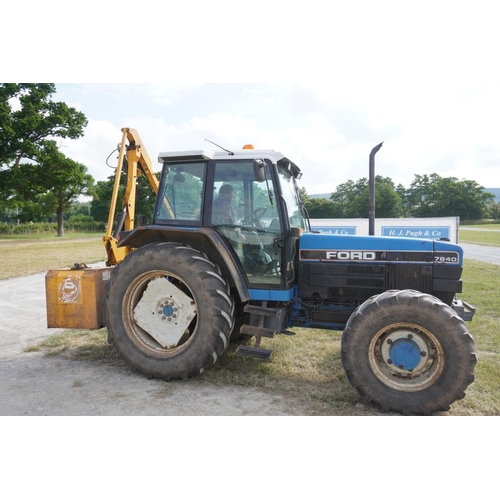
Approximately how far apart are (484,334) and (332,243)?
3316 mm

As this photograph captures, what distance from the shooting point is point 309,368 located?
16.2 feet

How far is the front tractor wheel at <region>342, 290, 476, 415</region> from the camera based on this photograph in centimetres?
367

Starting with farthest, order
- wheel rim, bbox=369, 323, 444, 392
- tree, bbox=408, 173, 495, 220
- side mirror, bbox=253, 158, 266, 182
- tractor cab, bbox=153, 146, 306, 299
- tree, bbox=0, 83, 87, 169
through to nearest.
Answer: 1. tree, bbox=408, 173, 495, 220
2. tree, bbox=0, 83, 87, 169
3. tractor cab, bbox=153, 146, 306, 299
4. side mirror, bbox=253, 158, 266, 182
5. wheel rim, bbox=369, 323, 444, 392

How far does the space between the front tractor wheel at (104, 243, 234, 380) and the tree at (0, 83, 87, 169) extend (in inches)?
1000

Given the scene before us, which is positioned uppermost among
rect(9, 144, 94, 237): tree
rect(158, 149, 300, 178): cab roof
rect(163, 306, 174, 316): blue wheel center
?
rect(9, 144, 94, 237): tree

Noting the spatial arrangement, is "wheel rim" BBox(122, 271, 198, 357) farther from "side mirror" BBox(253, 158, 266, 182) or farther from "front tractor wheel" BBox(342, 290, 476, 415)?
"front tractor wheel" BBox(342, 290, 476, 415)

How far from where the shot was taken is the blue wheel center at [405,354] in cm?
383

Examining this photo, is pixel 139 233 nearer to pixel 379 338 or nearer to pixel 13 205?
pixel 379 338

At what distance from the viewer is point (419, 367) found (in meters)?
3.84

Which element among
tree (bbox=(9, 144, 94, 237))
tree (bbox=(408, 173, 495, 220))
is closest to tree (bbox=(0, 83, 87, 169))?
tree (bbox=(9, 144, 94, 237))

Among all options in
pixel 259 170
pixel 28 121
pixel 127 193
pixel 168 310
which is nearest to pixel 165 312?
pixel 168 310

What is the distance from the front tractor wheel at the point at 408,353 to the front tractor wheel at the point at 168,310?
138cm

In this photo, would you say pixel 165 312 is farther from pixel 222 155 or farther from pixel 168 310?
pixel 222 155

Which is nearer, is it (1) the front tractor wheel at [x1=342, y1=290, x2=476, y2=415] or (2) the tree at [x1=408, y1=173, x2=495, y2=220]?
(1) the front tractor wheel at [x1=342, y1=290, x2=476, y2=415]
